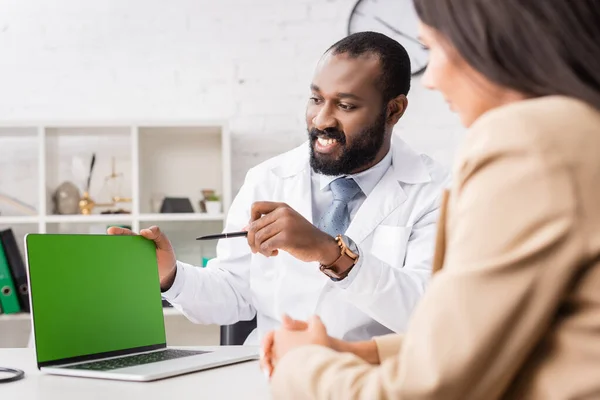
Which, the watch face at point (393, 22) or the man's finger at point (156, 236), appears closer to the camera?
the man's finger at point (156, 236)

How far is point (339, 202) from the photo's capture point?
1.94 m

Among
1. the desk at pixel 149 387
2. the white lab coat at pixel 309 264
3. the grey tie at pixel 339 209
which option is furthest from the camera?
the grey tie at pixel 339 209

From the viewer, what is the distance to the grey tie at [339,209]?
190 cm

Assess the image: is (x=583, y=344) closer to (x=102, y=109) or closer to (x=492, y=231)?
(x=492, y=231)

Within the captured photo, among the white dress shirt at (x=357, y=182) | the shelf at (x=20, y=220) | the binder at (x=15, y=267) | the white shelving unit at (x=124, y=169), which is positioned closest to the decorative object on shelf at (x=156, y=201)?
the white shelving unit at (x=124, y=169)

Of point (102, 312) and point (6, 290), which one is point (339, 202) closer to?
point (102, 312)

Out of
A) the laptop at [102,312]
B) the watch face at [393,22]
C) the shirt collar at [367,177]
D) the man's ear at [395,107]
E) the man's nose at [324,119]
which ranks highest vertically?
the watch face at [393,22]

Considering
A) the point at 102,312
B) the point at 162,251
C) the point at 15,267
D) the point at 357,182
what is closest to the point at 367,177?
the point at 357,182

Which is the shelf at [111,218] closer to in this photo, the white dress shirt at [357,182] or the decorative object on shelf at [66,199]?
the decorative object on shelf at [66,199]

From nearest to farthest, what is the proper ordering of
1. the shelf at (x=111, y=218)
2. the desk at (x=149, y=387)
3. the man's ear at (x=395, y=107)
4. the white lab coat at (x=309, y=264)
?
the desk at (x=149, y=387)
the white lab coat at (x=309, y=264)
the man's ear at (x=395, y=107)
the shelf at (x=111, y=218)

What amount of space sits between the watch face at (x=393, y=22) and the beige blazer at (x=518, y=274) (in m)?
2.57

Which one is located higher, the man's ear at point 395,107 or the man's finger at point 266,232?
the man's ear at point 395,107

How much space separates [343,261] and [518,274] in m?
0.97

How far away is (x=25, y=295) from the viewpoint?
2.78 metres
